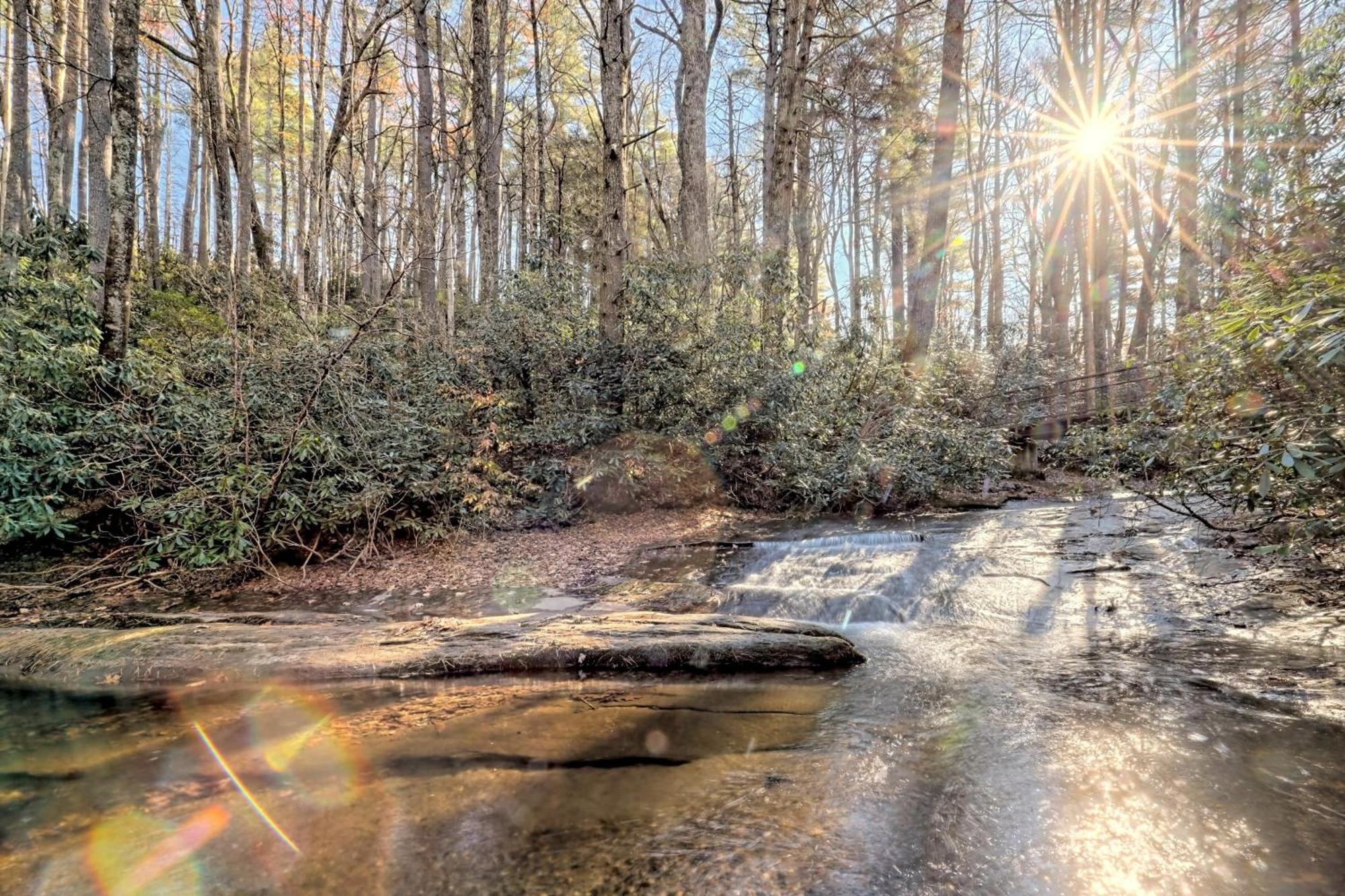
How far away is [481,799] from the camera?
112 inches

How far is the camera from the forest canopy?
5195 mm

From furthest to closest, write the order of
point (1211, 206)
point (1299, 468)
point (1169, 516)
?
point (1169, 516), point (1211, 206), point (1299, 468)

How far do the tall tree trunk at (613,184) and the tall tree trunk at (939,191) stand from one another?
6.15m

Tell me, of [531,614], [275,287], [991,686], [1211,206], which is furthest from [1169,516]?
[275,287]

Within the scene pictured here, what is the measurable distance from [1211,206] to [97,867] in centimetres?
980

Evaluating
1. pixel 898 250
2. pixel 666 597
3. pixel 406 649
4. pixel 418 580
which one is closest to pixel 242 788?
pixel 406 649

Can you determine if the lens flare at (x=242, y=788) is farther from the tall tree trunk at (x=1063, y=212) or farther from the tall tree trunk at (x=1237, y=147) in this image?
the tall tree trunk at (x=1063, y=212)

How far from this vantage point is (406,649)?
434 centimetres

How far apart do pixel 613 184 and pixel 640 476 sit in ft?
15.2

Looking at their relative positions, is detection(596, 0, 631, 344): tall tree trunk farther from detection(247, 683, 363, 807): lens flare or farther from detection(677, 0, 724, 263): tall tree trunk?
detection(247, 683, 363, 807): lens flare

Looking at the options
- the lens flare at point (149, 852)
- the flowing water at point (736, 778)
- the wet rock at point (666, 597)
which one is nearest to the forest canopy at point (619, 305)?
the flowing water at point (736, 778)

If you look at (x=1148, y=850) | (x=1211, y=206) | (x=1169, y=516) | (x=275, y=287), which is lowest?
(x=1148, y=850)

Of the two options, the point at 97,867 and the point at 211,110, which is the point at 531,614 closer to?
the point at 97,867

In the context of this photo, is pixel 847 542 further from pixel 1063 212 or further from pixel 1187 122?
pixel 1187 122
